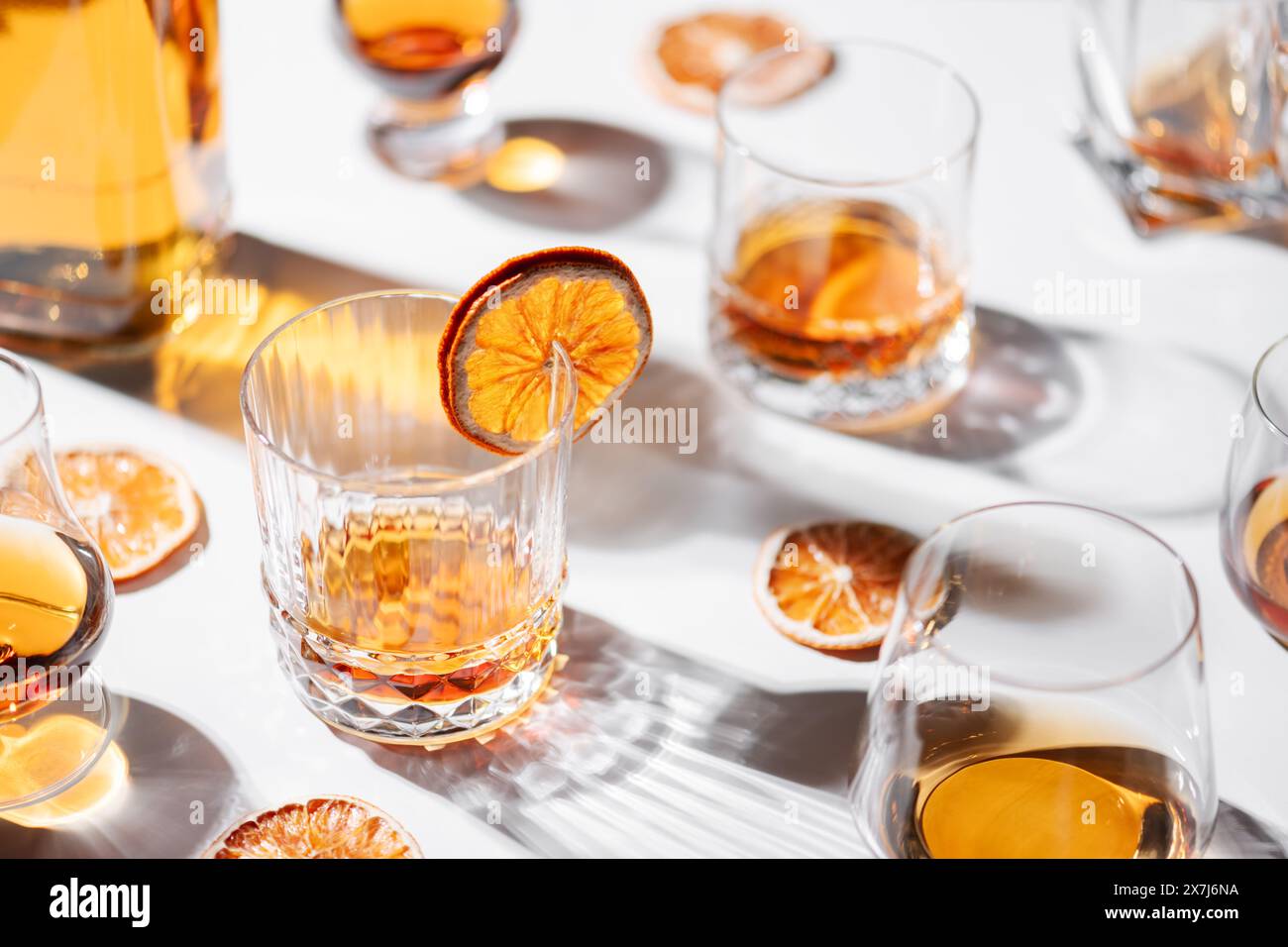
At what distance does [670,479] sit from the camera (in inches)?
39.3

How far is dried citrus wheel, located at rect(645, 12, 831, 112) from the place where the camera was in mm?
1185

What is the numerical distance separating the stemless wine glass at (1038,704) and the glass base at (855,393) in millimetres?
201

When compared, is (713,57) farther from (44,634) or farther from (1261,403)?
(44,634)

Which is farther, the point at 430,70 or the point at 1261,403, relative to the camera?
the point at 430,70

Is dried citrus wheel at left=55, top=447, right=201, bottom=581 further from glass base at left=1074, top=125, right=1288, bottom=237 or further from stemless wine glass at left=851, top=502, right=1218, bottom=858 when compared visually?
glass base at left=1074, top=125, right=1288, bottom=237

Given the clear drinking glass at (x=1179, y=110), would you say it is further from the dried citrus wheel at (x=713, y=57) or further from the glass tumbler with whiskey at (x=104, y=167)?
the glass tumbler with whiskey at (x=104, y=167)

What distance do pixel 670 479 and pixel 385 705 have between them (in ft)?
0.78

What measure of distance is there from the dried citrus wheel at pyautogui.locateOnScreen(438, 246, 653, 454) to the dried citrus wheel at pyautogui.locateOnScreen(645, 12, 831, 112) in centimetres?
40

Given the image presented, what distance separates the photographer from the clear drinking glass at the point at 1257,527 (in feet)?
2.91

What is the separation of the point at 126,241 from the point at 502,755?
Result: 1.29 feet

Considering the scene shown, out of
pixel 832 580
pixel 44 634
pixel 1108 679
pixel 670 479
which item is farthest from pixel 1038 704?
pixel 44 634

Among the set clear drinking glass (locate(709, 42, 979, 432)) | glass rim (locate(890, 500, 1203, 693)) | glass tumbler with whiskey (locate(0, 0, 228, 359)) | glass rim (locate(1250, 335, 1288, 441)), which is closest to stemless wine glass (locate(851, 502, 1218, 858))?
glass rim (locate(890, 500, 1203, 693))

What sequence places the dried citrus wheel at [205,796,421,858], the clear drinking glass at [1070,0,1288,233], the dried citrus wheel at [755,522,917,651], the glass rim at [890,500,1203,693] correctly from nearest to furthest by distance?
the glass rim at [890,500,1203,693] → the dried citrus wheel at [205,796,421,858] → the dried citrus wheel at [755,522,917,651] → the clear drinking glass at [1070,0,1288,233]
